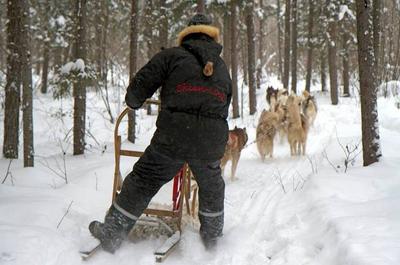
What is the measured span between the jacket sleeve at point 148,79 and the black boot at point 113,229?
1092 mm

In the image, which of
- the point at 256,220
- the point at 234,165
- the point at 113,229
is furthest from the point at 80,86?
the point at 113,229

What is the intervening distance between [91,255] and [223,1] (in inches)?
536

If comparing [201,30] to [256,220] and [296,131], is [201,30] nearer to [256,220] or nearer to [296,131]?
[256,220]

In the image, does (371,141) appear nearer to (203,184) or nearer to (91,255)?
(203,184)

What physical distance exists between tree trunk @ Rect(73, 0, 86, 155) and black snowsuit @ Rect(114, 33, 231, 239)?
19.8ft

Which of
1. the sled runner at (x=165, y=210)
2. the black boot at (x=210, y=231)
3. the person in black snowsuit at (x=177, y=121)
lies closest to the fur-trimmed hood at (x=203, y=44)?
the person in black snowsuit at (x=177, y=121)

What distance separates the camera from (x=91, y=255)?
165 inches

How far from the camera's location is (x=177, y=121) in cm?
427

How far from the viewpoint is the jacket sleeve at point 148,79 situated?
14.1ft

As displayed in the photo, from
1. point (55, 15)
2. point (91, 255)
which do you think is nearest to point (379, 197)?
point (91, 255)

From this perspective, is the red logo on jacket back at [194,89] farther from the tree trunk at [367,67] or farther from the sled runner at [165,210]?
the tree trunk at [367,67]

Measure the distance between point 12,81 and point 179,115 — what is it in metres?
6.12

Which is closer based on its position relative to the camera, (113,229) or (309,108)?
(113,229)

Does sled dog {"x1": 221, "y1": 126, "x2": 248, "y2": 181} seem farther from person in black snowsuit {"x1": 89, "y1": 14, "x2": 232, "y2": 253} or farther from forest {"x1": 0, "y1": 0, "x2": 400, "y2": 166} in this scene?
person in black snowsuit {"x1": 89, "y1": 14, "x2": 232, "y2": 253}
